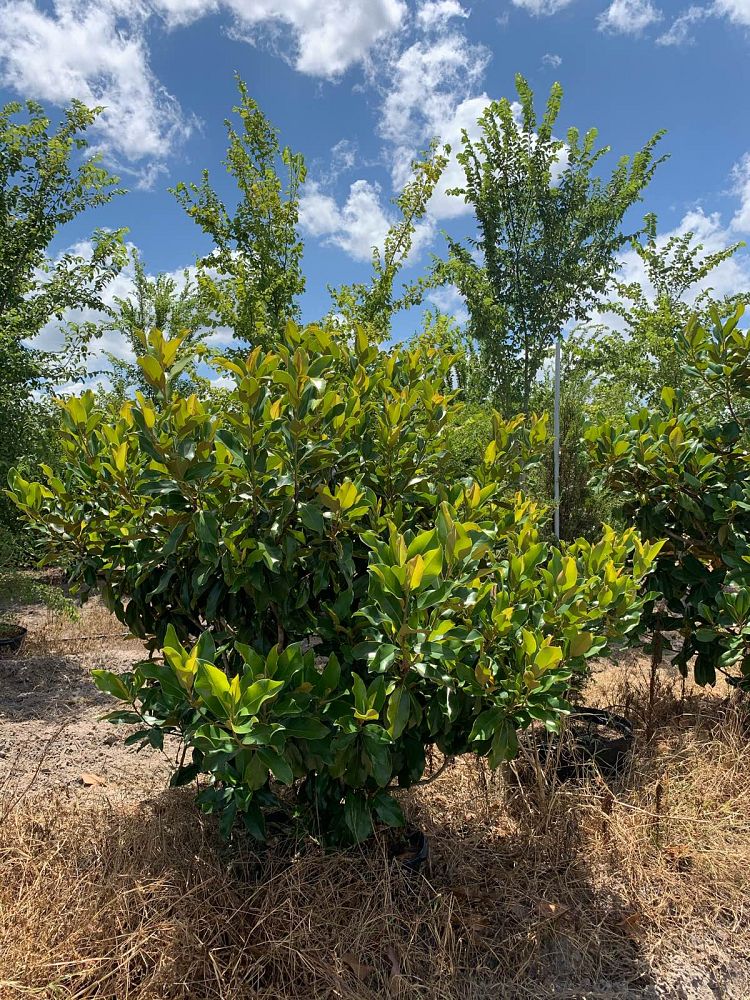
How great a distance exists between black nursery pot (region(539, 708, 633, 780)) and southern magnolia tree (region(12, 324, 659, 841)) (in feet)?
3.80

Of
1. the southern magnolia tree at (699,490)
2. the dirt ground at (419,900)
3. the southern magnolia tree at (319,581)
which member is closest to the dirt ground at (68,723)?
the dirt ground at (419,900)

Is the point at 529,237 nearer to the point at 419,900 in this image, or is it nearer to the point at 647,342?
the point at 647,342

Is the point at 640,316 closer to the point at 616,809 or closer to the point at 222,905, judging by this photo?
the point at 616,809

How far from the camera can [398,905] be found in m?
2.12

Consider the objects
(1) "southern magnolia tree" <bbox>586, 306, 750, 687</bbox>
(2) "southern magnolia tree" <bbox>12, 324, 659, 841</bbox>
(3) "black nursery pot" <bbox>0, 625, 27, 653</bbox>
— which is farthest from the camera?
(3) "black nursery pot" <bbox>0, 625, 27, 653</bbox>

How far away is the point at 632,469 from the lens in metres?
3.45

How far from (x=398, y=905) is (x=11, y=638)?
5158 mm

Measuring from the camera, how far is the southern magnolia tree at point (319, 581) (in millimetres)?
1648

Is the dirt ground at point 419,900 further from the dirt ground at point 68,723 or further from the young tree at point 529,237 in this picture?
the young tree at point 529,237

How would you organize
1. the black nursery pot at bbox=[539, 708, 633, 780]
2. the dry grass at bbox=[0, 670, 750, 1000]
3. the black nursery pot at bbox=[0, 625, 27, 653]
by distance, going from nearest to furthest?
the dry grass at bbox=[0, 670, 750, 1000] < the black nursery pot at bbox=[539, 708, 633, 780] < the black nursery pot at bbox=[0, 625, 27, 653]

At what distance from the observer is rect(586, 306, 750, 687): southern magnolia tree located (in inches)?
126

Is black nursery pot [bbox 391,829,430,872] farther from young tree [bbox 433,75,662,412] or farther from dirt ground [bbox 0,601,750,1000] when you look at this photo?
young tree [bbox 433,75,662,412]

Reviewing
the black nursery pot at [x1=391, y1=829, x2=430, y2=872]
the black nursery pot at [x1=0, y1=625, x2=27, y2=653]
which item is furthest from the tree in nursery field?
the black nursery pot at [x1=391, y1=829, x2=430, y2=872]

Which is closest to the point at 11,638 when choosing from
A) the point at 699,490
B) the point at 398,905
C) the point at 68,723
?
the point at 68,723
